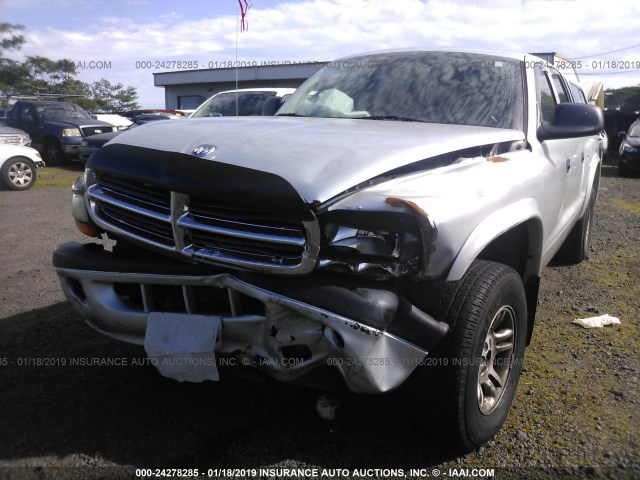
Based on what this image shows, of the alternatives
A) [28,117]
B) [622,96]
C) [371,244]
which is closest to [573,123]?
[371,244]

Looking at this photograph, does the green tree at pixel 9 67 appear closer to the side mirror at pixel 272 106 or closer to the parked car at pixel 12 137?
the parked car at pixel 12 137

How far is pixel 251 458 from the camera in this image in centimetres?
261

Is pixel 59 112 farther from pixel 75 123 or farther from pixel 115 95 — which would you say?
pixel 115 95

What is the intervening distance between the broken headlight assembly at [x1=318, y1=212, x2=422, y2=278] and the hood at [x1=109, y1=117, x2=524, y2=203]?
142 mm

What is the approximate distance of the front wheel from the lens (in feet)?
7.75

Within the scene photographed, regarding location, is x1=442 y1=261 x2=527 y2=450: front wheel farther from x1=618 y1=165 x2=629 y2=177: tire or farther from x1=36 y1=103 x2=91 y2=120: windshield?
x1=36 y1=103 x2=91 y2=120: windshield

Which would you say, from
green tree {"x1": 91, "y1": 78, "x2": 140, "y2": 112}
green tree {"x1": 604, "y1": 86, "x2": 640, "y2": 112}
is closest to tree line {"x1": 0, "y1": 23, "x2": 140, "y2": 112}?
green tree {"x1": 91, "y1": 78, "x2": 140, "y2": 112}

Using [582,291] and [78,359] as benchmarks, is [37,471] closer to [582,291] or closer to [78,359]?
[78,359]

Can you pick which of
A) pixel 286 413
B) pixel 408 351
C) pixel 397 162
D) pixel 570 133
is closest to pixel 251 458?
pixel 286 413

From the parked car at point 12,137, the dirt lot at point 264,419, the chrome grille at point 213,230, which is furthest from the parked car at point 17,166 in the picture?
the chrome grille at point 213,230

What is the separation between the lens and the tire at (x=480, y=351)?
2363mm

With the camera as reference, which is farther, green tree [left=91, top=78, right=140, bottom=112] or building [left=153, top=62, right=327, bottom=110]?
green tree [left=91, top=78, right=140, bottom=112]

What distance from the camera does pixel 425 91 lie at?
3.61 meters

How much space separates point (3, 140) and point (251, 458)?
43.8ft
